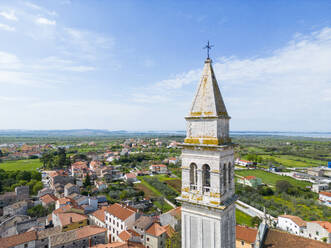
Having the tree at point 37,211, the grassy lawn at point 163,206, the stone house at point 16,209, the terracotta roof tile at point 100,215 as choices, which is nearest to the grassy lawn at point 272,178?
the grassy lawn at point 163,206

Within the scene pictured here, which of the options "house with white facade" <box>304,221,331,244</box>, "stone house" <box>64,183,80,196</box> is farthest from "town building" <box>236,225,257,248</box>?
"stone house" <box>64,183,80,196</box>

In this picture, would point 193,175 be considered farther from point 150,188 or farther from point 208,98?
point 150,188

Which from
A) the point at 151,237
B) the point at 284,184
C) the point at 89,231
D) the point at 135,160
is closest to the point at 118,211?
the point at 89,231

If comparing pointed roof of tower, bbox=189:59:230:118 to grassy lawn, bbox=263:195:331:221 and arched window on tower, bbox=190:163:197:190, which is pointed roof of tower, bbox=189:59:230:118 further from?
grassy lawn, bbox=263:195:331:221

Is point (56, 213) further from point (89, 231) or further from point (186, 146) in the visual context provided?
point (186, 146)

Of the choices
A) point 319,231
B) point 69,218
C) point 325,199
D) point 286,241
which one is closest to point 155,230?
point 69,218

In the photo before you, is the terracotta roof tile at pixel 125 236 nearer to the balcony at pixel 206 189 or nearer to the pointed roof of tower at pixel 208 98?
the balcony at pixel 206 189

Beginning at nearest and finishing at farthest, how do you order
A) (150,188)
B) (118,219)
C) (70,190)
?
(118,219)
(70,190)
(150,188)
